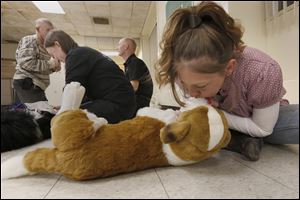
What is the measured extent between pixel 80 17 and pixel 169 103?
0.70 feet

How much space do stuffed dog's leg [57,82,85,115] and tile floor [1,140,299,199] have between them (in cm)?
6

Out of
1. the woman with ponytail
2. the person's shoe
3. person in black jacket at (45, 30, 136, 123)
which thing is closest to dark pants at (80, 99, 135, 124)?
person in black jacket at (45, 30, 136, 123)

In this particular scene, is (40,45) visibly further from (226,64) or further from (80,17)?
(226,64)

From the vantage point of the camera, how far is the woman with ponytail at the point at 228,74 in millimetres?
384

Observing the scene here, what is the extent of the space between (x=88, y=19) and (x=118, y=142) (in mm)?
187

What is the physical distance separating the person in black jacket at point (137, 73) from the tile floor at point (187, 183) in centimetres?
13

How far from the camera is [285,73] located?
38cm

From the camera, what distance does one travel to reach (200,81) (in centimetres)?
40

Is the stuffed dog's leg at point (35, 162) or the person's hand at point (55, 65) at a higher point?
the person's hand at point (55, 65)

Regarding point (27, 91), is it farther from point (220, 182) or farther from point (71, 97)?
point (220, 182)

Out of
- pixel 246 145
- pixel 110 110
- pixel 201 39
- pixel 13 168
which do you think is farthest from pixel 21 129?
pixel 246 145

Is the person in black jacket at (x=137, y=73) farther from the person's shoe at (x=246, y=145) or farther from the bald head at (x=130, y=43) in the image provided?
the person's shoe at (x=246, y=145)

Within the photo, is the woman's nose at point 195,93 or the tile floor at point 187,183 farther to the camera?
the woman's nose at point 195,93

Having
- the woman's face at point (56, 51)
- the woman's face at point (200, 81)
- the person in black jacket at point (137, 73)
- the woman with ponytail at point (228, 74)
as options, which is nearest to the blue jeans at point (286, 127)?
the woman with ponytail at point (228, 74)
